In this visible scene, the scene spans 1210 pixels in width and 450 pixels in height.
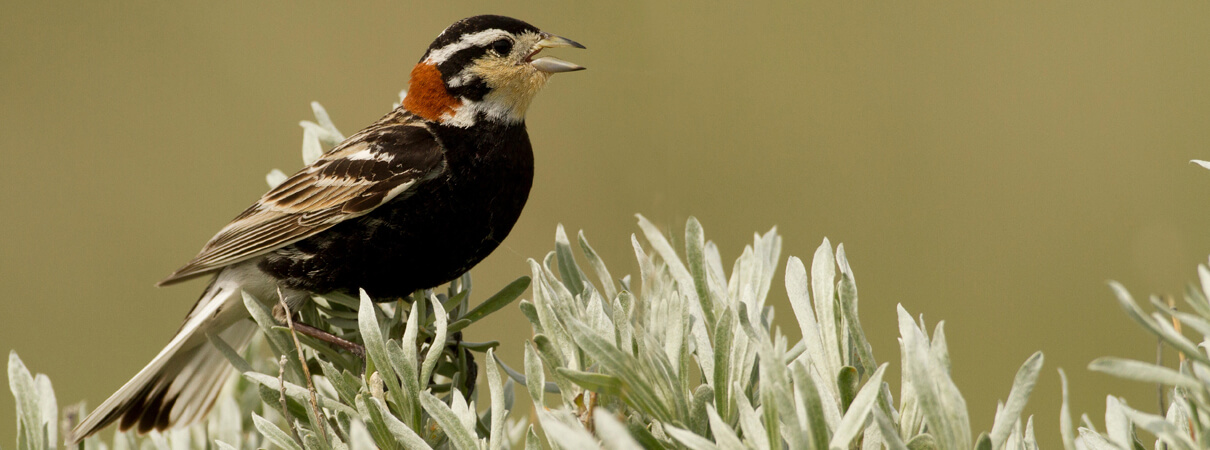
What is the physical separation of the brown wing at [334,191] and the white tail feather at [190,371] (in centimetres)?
9

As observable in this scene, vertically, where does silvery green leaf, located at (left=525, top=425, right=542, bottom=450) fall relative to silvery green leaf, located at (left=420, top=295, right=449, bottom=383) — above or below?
below

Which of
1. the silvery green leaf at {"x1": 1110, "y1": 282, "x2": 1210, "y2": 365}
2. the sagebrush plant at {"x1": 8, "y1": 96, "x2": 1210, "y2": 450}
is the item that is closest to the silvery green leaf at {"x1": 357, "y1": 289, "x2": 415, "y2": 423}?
the sagebrush plant at {"x1": 8, "y1": 96, "x2": 1210, "y2": 450}

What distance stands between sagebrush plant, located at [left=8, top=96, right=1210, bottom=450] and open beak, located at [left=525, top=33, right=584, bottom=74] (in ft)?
4.03

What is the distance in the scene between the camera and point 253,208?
2.69 metres

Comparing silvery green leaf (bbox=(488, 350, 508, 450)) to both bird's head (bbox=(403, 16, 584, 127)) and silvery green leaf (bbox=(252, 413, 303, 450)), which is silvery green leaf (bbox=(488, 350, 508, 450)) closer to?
silvery green leaf (bbox=(252, 413, 303, 450))

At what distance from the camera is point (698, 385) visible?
1.09 m

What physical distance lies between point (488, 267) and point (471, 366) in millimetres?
3391

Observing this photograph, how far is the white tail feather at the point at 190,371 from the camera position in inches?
84.0

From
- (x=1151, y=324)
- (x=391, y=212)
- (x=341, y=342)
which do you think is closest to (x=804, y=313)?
(x=1151, y=324)

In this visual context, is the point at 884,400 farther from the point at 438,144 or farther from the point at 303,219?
the point at 303,219

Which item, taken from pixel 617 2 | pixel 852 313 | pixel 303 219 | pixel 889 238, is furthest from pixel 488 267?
pixel 852 313

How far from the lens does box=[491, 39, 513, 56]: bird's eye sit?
2649 mm

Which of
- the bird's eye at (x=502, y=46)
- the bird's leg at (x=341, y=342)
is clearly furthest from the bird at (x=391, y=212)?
the bird's leg at (x=341, y=342)

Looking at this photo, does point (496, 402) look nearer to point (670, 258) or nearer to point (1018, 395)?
point (670, 258)
